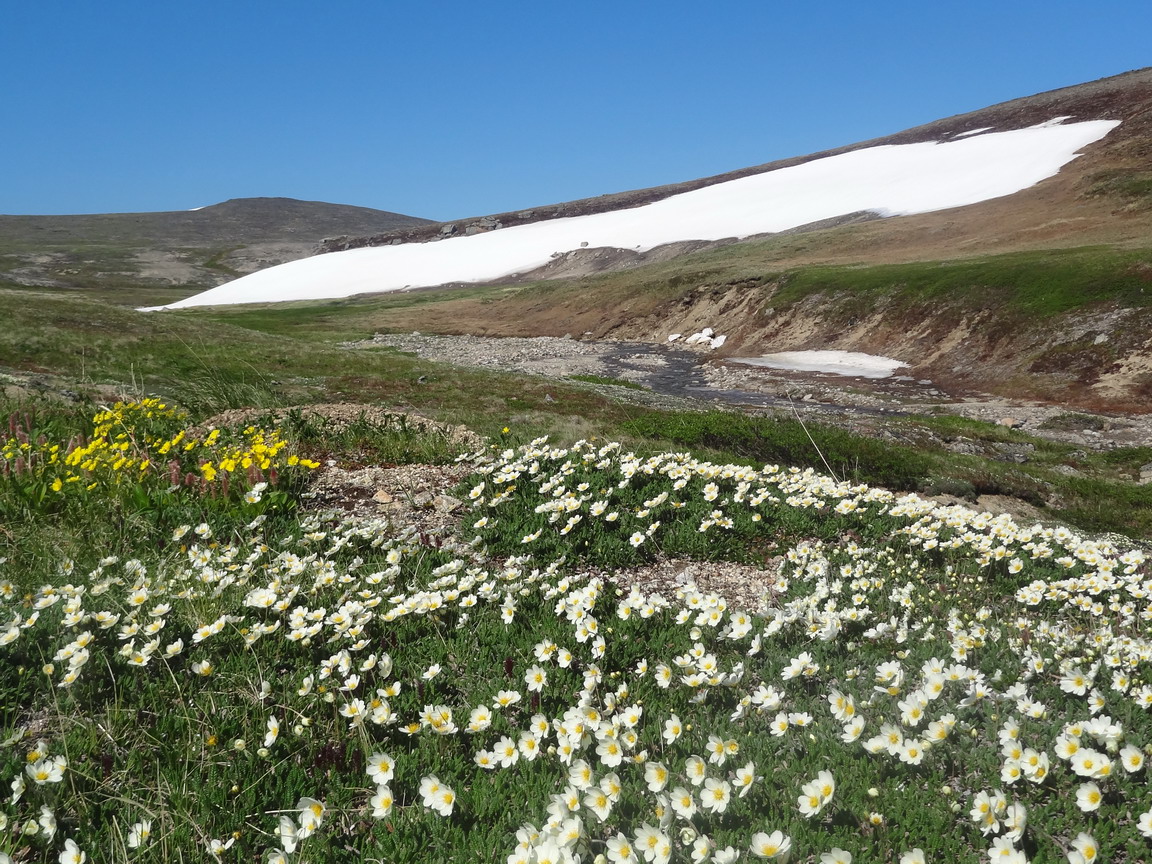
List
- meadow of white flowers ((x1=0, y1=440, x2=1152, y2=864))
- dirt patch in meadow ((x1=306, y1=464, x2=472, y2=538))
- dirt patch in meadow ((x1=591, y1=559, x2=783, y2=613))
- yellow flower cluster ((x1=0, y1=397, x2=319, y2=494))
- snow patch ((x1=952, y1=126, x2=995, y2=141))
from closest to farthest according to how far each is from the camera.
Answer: meadow of white flowers ((x1=0, y1=440, x2=1152, y2=864)) < dirt patch in meadow ((x1=591, y1=559, x2=783, y2=613)) < yellow flower cluster ((x1=0, y1=397, x2=319, y2=494)) < dirt patch in meadow ((x1=306, y1=464, x2=472, y2=538)) < snow patch ((x1=952, y1=126, x2=995, y2=141))

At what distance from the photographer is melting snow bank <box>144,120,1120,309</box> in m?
80.4

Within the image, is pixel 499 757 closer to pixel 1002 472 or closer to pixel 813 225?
pixel 1002 472

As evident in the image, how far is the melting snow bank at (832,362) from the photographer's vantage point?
35.9 m

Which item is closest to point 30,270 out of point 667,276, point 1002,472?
point 667,276

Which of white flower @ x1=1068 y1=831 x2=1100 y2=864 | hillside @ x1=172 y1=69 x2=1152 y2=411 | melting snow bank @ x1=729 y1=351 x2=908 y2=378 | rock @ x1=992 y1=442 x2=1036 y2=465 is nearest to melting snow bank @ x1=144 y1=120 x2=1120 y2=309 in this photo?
hillside @ x1=172 y1=69 x2=1152 y2=411

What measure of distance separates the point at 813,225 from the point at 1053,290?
55.2m

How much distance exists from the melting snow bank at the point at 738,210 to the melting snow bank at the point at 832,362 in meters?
44.0

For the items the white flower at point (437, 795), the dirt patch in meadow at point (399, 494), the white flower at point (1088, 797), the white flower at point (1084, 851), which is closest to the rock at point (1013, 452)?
the dirt patch in meadow at point (399, 494)

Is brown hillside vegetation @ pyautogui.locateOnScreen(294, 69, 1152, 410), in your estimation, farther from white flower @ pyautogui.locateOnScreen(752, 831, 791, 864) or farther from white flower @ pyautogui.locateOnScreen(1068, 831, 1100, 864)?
white flower @ pyautogui.locateOnScreen(752, 831, 791, 864)

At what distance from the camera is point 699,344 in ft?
163

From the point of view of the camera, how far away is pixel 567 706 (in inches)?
162

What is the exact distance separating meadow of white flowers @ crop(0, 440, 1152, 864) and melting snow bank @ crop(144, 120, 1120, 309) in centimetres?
7983

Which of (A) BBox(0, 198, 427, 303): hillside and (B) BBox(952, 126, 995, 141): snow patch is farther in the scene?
(A) BBox(0, 198, 427, 303): hillside

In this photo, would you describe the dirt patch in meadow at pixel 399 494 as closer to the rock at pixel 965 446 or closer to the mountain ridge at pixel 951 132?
the rock at pixel 965 446
